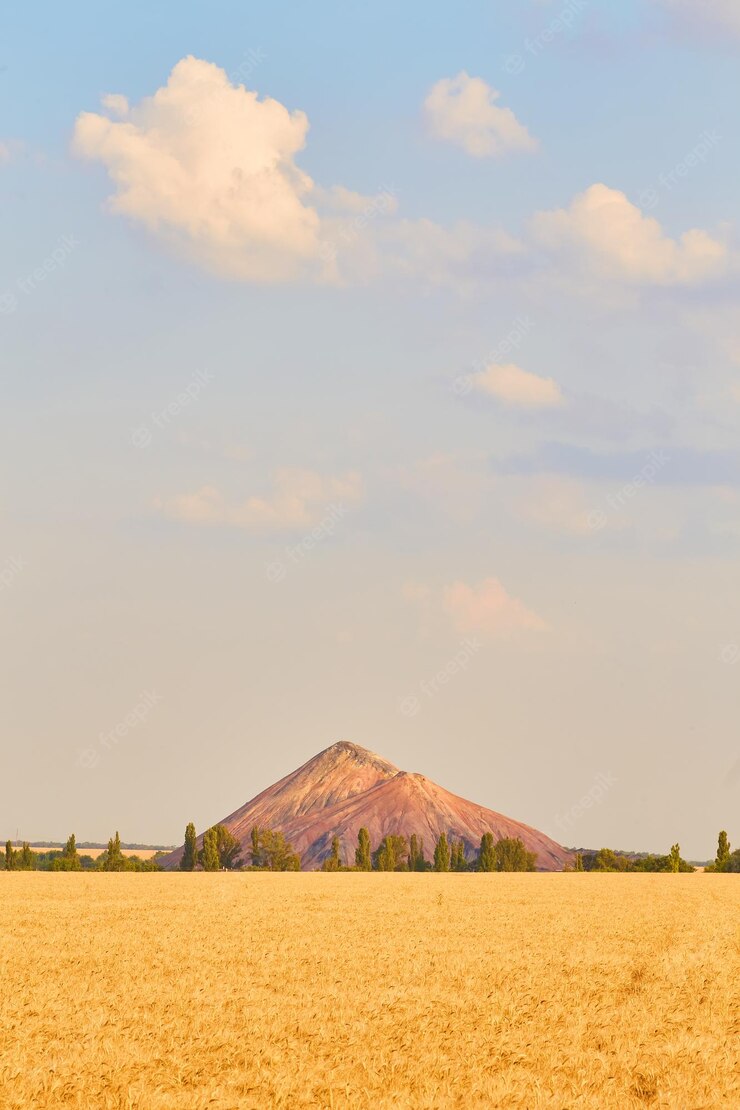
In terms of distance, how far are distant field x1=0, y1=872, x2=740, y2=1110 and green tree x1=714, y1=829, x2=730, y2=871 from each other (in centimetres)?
14177

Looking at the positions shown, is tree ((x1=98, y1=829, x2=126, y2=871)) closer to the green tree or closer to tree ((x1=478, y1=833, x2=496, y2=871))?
tree ((x1=478, y1=833, x2=496, y2=871))

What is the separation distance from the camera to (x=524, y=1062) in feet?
52.9

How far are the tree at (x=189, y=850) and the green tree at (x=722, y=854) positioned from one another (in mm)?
80744

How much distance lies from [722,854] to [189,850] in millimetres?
83186

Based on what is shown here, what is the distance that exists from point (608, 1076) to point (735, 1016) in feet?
19.5

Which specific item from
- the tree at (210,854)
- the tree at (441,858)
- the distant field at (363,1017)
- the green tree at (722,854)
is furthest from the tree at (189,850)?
the distant field at (363,1017)

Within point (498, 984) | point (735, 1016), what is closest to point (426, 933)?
point (498, 984)

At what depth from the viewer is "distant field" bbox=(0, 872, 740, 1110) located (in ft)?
47.1

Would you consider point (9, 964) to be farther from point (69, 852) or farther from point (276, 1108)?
point (69, 852)

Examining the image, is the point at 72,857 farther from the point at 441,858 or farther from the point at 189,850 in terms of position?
the point at 441,858

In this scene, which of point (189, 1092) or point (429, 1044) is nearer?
point (189, 1092)

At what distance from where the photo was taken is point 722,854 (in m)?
171

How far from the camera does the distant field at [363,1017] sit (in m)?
14.3

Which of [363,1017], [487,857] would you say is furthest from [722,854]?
[363,1017]
